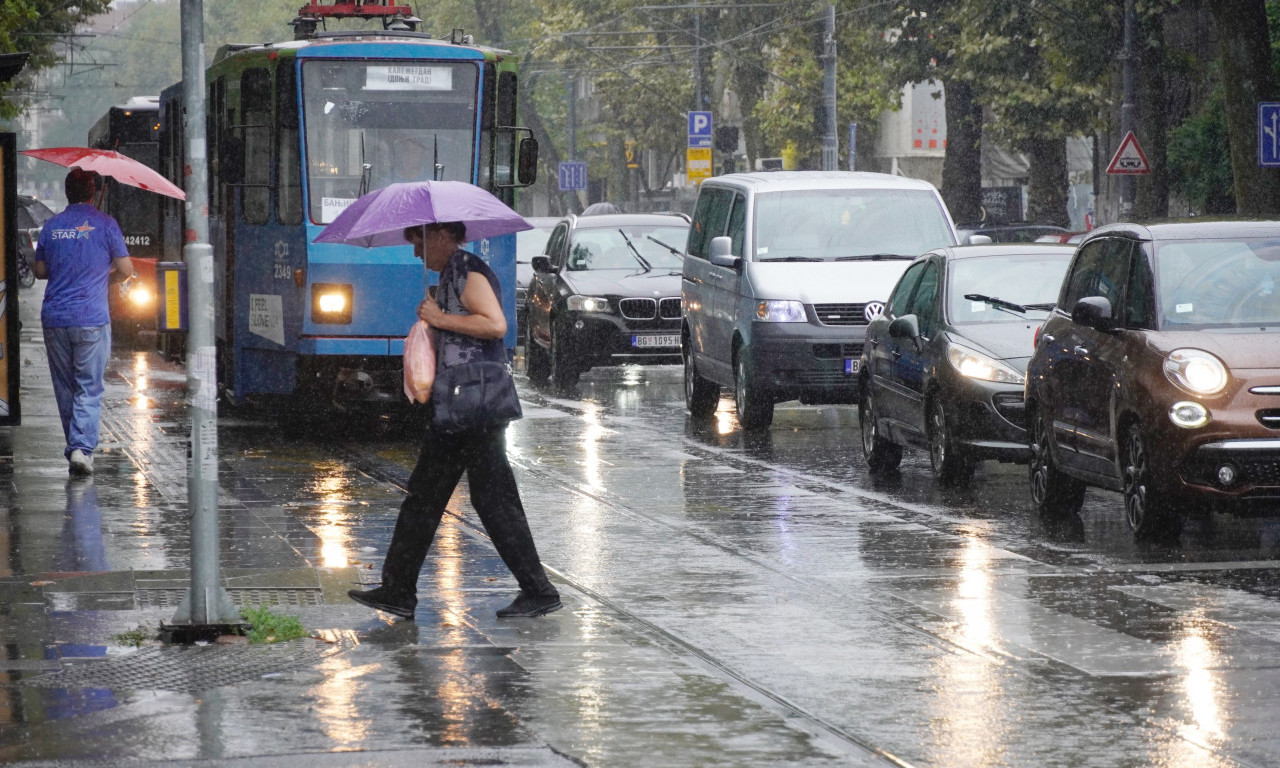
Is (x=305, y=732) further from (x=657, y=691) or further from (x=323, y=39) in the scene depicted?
(x=323, y=39)

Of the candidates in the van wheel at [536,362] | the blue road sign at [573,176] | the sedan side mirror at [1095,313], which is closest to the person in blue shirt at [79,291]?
the sedan side mirror at [1095,313]

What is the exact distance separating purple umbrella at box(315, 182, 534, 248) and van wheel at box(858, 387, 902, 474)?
6379mm

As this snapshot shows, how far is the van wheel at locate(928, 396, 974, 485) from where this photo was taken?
14242mm

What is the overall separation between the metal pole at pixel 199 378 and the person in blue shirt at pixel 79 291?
5.42 metres

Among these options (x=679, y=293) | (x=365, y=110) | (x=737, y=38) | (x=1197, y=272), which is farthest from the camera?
(x=737, y=38)

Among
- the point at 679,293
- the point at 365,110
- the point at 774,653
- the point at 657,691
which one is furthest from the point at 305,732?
the point at 679,293

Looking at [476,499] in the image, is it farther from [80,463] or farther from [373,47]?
[373,47]

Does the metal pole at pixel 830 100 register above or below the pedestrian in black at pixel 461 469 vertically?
above

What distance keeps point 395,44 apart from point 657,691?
10.9 metres

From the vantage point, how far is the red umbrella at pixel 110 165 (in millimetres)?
14375

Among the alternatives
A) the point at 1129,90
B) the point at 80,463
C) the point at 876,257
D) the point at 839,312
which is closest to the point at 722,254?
the point at 839,312

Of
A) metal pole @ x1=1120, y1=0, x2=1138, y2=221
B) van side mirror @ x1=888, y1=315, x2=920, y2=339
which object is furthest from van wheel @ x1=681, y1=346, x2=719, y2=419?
metal pole @ x1=1120, y1=0, x2=1138, y2=221

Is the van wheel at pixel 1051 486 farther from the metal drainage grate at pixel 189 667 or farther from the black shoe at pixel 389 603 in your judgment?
the metal drainage grate at pixel 189 667

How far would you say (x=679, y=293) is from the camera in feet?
76.5
